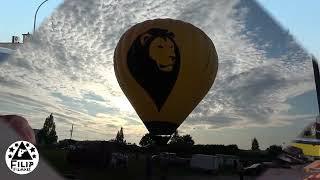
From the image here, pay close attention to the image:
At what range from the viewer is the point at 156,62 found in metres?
8.46

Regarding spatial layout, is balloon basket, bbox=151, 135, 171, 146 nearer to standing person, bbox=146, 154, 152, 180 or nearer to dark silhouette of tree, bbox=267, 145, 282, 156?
standing person, bbox=146, 154, 152, 180

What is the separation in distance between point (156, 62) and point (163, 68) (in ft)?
0.57

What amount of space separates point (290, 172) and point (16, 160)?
4810 mm

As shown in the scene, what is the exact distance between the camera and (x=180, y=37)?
8.48m

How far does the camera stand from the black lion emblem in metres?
8.41

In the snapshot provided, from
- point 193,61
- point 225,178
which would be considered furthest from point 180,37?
point 225,178

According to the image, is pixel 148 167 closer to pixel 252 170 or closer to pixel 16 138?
pixel 252 170

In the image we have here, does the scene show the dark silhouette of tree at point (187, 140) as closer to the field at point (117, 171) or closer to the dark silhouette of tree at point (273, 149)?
the field at point (117, 171)

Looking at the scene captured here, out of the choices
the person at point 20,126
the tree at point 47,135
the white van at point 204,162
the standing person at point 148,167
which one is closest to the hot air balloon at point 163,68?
the tree at point 47,135

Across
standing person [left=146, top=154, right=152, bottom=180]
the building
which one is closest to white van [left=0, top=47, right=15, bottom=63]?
the building

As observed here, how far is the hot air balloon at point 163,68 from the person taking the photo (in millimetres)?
8438

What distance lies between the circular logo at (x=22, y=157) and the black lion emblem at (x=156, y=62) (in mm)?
3435

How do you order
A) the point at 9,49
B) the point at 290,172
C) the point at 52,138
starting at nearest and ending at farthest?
the point at 9,49, the point at 290,172, the point at 52,138

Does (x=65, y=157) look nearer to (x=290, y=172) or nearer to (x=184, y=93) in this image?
(x=184, y=93)
